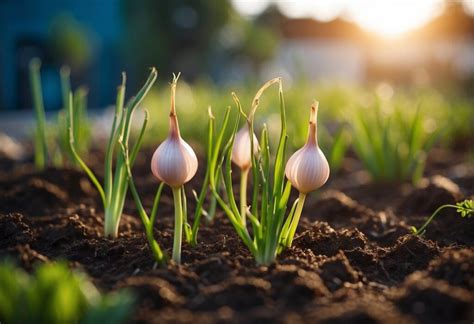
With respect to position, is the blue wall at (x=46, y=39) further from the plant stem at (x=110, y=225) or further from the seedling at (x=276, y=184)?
the seedling at (x=276, y=184)

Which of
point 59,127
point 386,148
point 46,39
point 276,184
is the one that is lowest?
point 386,148

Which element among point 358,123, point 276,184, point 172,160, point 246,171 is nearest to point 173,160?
point 172,160

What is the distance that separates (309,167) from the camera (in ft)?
5.47

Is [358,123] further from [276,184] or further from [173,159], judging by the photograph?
[173,159]

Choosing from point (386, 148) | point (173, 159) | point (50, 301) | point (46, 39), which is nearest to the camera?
point (50, 301)

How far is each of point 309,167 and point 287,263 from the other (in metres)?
0.26

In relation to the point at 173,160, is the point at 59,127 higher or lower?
lower

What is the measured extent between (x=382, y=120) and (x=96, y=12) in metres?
13.8

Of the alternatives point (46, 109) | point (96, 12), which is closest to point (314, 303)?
point (46, 109)

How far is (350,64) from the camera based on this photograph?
28.4 m

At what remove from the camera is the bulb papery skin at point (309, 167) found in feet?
5.47

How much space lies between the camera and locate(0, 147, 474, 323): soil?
1342 mm

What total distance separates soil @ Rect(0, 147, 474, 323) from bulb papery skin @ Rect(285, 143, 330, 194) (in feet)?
0.67

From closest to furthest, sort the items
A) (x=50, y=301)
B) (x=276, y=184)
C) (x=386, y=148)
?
(x=50, y=301)
(x=276, y=184)
(x=386, y=148)
